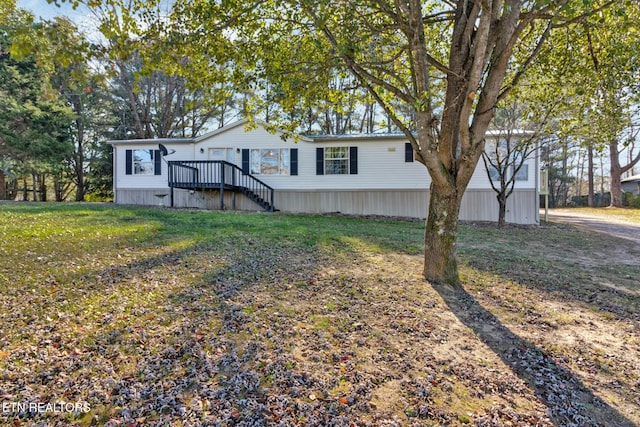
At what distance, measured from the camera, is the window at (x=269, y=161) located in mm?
14906

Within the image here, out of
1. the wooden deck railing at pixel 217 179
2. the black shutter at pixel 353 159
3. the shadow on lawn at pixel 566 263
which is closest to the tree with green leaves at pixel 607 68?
the shadow on lawn at pixel 566 263

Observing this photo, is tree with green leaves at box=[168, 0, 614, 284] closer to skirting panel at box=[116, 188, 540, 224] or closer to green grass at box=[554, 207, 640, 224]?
skirting panel at box=[116, 188, 540, 224]

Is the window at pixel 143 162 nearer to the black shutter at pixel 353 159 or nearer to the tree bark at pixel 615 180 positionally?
the black shutter at pixel 353 159

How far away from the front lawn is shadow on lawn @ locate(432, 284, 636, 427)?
0.01 meters

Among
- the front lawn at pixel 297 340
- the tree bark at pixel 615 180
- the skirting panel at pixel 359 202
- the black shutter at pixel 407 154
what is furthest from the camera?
the tree bark at pixel 615 180

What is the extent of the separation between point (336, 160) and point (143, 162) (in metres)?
8.87

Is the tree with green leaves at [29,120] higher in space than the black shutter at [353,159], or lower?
higher

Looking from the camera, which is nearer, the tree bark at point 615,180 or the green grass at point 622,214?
the green grass at point 622,214

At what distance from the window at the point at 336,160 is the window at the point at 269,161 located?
68.0 inches

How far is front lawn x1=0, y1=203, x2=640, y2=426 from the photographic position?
2.09 metres

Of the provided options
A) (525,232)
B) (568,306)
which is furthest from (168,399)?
(525,232)

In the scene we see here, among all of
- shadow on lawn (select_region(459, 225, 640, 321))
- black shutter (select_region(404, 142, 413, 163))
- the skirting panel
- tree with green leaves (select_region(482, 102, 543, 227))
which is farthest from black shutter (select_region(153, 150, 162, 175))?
tree with green leaves (select_region(482, 102, 543, 227))

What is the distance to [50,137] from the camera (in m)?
18.0

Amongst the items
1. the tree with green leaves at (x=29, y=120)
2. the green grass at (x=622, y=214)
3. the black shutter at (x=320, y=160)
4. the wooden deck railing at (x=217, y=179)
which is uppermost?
the tree with green leaves at (x=29, y=120)
